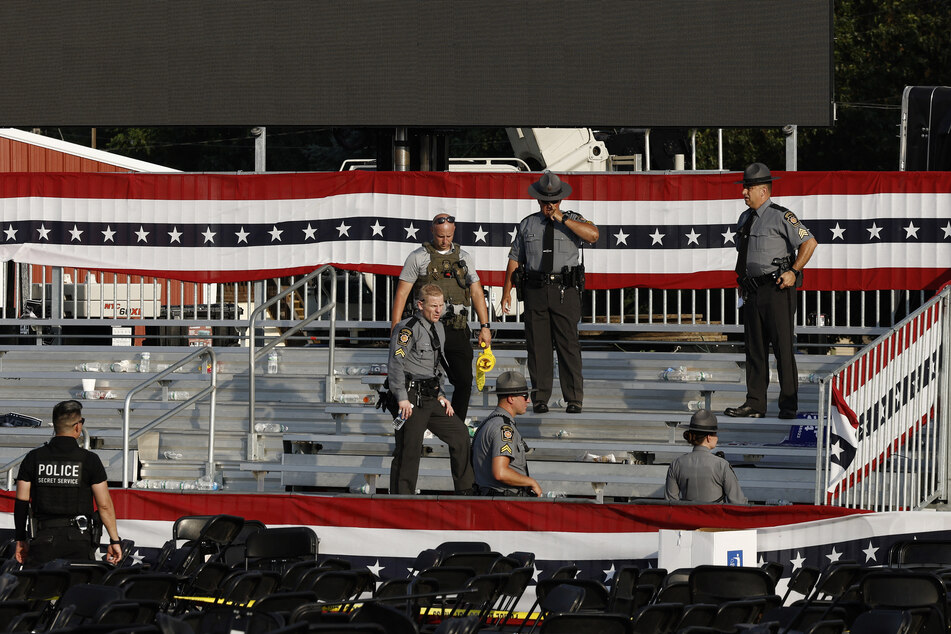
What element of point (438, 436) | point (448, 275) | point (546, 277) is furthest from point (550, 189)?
point (438, 436)

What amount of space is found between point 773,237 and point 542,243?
1.68m

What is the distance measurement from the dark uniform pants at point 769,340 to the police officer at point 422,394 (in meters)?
2.30

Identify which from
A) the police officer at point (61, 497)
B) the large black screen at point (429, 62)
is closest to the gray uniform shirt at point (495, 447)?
the police officer at point (61, 497)

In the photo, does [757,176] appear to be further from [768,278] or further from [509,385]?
[509,385]

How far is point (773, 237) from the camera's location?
38.1 ft

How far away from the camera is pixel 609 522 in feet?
33.6

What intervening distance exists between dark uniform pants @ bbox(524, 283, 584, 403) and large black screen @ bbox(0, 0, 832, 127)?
2.53m

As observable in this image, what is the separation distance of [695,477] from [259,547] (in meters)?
2.68

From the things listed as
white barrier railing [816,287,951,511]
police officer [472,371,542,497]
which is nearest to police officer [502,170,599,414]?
police officer [472,371,542,497]

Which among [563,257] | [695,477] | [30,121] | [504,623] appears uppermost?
[30,121]

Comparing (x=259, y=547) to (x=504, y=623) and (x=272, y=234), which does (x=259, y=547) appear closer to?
(x=504, y=623)

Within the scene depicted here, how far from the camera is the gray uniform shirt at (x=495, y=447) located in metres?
10.2

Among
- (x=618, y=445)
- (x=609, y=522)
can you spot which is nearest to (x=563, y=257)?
(x=618, y=445)

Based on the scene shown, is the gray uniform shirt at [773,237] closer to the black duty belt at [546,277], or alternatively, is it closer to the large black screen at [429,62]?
the black duty belt at [546,277]
